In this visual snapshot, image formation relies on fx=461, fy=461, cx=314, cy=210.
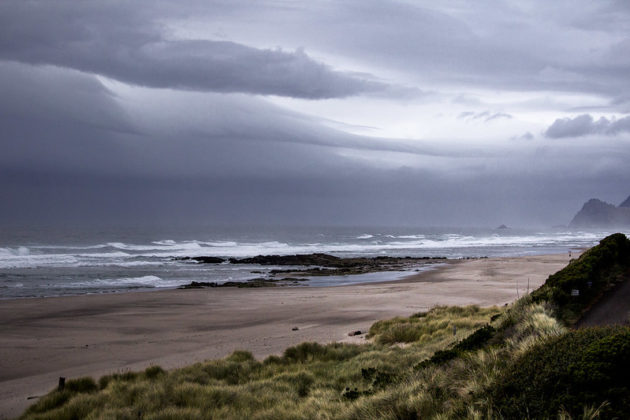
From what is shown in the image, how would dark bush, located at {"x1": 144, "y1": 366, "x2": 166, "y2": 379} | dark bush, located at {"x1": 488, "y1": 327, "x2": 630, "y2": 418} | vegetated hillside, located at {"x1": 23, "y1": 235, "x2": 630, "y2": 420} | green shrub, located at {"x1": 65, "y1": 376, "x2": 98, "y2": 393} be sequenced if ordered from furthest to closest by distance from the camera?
dark bush, located at {"x1": 144, "y1": 366, "x2": 166, "y2": 379}, green shrub, located at {"x1": 65, "y1": 376, "x2": 98, "y2": 393}, vegetated hillside, located at {"x1": 23, "y1": 235, "x2": 630, "y2": 420}, dark bush, located at {"x1": 488, "y1": 327, "x2": 630, "y2": 418}

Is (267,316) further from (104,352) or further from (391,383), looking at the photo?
(391,383)

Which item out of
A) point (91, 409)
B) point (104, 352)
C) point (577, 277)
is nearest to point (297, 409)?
point (91, 409)

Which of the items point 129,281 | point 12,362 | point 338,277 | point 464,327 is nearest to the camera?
point 12,362

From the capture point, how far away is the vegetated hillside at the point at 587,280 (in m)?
9.57

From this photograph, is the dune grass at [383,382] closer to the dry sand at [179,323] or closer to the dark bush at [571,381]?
the dark bush at [571,381]

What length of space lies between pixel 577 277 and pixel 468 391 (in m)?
6.19

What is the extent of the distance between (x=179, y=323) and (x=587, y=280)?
14581 mm

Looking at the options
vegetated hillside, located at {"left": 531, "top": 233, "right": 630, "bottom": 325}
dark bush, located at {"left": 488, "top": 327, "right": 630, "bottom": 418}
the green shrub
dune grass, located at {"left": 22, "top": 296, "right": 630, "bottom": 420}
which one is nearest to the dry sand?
the green shrub

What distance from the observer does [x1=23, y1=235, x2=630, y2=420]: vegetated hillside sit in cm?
485

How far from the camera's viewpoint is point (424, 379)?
693 centimetres

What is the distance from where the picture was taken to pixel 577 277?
10.2m

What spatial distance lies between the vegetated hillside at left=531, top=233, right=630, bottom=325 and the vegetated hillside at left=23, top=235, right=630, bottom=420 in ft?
0.11

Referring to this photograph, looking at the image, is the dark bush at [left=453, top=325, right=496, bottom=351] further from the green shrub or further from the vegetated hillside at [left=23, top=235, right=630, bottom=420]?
the green shrub

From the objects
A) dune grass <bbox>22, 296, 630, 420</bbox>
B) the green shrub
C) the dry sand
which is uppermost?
dune grass <bbox>22, 296, 630, 420</bbox>
